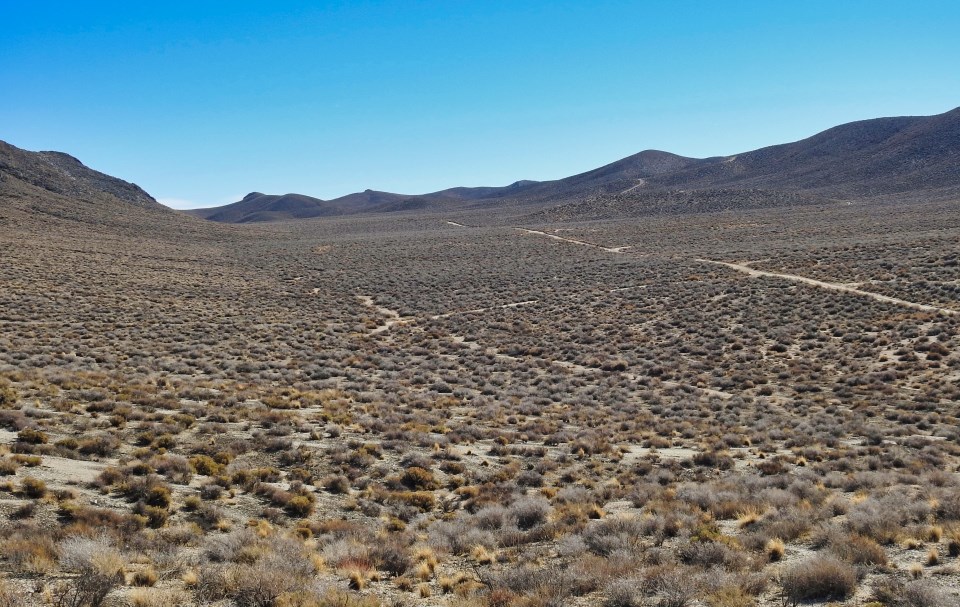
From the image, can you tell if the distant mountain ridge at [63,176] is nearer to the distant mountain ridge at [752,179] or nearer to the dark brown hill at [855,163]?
the distant mountain ridge at [752,179]

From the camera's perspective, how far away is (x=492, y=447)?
14.0m

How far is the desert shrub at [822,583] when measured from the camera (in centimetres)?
611

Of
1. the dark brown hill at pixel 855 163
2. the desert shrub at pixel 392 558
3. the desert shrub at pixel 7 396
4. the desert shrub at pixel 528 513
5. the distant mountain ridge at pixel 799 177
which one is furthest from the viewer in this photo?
the dark brown hill at pixel 855 163

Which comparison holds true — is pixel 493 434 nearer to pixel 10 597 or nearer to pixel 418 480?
pixel 418 480

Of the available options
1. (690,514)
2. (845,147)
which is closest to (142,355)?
(690,514)

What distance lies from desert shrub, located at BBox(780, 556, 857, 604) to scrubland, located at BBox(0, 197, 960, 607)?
31 millimetres

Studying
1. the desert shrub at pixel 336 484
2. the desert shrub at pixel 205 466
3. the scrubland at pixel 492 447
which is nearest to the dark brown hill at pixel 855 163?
the scrubland at pixel 492 447

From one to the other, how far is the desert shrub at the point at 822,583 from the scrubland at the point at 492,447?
31mm

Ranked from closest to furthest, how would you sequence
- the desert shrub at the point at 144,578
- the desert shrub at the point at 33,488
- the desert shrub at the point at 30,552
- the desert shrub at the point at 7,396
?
the desert shrub at the point at 30,552, the desert shrub at the point at 144,578, the desert shrub at the point at 33,488, the desert shrub at the point at 7,396

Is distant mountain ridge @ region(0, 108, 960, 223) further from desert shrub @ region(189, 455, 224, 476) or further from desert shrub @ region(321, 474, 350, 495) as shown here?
desert shrub @ region(321, 474, 350, 495)

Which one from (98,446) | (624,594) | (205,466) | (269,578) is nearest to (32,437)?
(98,446)

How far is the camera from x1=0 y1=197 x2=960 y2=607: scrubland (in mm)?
6660

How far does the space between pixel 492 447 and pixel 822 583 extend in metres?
8.40

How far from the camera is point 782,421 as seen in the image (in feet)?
53.7
